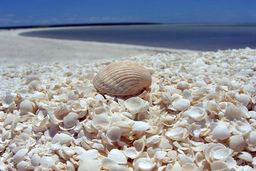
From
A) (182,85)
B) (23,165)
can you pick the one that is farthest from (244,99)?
(23,165)

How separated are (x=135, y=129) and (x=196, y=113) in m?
0.52

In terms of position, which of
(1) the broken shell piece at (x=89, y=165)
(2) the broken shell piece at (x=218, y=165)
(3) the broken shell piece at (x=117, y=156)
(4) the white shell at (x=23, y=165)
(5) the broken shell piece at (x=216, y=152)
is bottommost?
(4) the white shell at (x=23, y=165)

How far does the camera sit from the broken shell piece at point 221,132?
235cm

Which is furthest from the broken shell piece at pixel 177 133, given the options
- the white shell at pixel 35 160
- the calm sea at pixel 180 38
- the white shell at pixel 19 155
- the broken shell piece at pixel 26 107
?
the calm sea at pixel 180 38

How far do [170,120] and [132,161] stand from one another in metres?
0.50

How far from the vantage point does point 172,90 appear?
9.87ft

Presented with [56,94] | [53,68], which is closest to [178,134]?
[56,94]

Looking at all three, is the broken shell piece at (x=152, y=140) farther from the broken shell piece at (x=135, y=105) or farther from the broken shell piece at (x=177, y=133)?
the broken shell piece at (x=135, y=105)

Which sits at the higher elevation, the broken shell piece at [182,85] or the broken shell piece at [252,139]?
the broken shell piece at [182,85]

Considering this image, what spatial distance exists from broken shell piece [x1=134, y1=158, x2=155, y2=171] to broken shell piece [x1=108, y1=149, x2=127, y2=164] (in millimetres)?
88

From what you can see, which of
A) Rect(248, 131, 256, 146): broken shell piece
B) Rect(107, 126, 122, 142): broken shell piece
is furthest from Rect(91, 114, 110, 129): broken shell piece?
Rect(248, 131, 256, 146): broken shell piece

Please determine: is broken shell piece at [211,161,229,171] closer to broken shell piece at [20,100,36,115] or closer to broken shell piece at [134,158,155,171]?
broken shell piece at [134,158,155,171]

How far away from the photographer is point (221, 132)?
2.36 metres

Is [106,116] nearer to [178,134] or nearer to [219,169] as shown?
[178,134]
